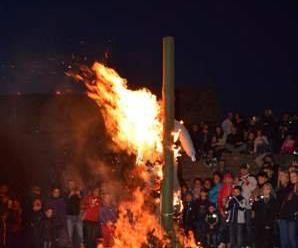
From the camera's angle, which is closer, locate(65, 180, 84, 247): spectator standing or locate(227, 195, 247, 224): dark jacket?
locate(227, 195, 247, 224): dark jacket

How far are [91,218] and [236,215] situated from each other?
3.20 meters

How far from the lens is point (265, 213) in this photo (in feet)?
40.2

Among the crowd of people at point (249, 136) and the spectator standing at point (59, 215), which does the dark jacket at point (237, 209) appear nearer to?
the crowd of people at point (249, 136)

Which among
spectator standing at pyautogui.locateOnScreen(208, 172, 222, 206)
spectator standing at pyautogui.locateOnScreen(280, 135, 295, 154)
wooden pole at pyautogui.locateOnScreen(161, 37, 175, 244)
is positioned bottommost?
wooden pole at pyautogui.locateOnScreen(161, 37, 175, 244)

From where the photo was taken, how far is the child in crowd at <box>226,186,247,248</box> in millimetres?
12836

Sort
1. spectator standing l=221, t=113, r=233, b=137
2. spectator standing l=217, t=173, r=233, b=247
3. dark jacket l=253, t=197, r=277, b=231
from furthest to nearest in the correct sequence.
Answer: spectator standing l=221, t=113, r=233, b=137
spectator standing l=217, t=173, r=233, b=247
dark jacket l=253, t=197, r=277, b=231

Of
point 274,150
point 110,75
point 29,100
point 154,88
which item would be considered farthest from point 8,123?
point 110,75

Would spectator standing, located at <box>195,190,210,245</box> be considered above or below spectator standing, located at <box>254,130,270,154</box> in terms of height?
below

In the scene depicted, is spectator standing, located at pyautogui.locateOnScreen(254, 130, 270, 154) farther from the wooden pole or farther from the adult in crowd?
the wooden pole

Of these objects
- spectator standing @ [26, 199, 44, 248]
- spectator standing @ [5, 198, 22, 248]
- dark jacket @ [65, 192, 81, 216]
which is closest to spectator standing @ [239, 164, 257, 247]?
dark jacket @ [65, 192, 81, 216]

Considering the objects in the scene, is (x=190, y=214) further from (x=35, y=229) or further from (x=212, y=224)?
(x=35, y=229)

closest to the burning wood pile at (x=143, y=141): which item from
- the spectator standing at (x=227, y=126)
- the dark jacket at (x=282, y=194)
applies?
the dark jacket at (x=282, y=194)

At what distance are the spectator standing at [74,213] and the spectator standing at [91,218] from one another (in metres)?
0.28

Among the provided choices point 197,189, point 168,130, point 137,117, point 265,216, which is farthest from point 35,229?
point 168,130
